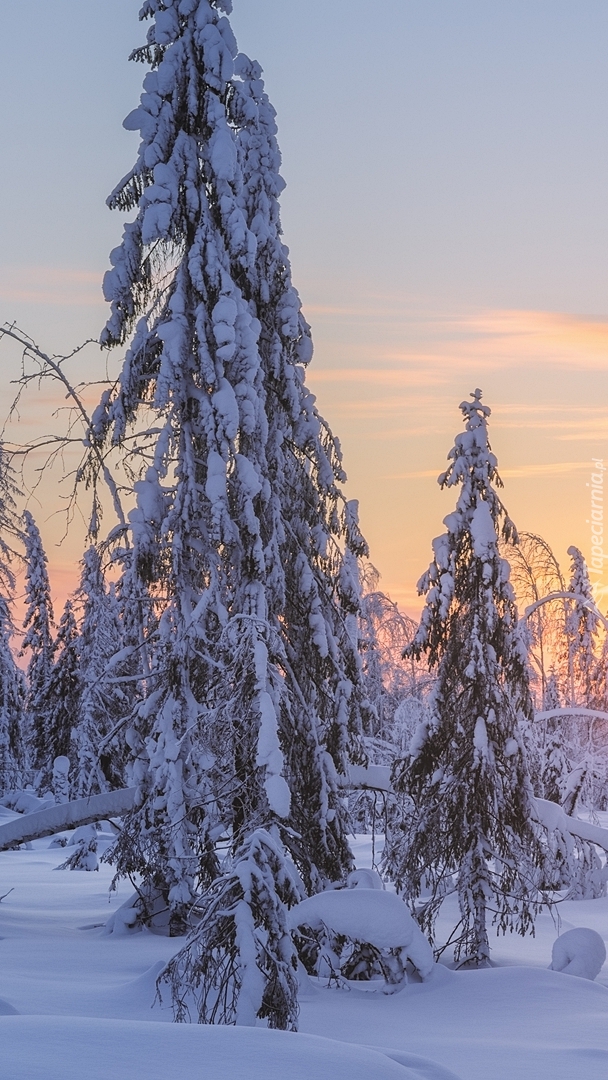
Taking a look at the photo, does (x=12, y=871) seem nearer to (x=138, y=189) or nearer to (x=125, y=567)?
(x=125, y=567)

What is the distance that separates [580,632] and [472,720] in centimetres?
2912

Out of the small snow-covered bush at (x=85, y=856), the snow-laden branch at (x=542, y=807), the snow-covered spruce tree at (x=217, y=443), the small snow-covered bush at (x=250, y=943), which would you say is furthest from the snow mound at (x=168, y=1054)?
the small snow-covered bush at (x=85, y=856)

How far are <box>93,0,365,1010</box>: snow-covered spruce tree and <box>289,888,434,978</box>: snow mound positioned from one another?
1.05 meters

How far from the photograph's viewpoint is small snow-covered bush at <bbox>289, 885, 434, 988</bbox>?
13703 mm

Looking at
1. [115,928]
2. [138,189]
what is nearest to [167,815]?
[115,928]

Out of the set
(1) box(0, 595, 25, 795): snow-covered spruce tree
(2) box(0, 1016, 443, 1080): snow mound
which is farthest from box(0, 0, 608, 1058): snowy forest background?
(1) box(0, 595, 25, 795): snow-covered spruce tree

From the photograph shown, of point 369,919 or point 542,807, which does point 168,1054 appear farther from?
point 542,807

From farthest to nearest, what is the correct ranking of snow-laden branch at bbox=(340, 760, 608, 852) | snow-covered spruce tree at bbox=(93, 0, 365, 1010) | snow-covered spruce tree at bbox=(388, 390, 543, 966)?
snow-laden branch at bbox=(340, 760, 608, 852) < snow-covered spruce tree at bbox=(388, 390, 543, 966) < snow-covered spruce tree at bbox=(93, 0, 365, 1010)

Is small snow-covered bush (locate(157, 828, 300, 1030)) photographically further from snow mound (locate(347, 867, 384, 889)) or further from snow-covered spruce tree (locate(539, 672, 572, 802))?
snow-covered spruce tree (locate(539, 672, 572, 802))

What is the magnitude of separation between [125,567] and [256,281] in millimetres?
4751

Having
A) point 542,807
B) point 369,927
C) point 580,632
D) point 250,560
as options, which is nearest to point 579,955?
point 369,927

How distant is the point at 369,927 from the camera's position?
559 inches

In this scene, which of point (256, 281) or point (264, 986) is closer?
point (264, 986)

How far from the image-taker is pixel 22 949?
16.9m
